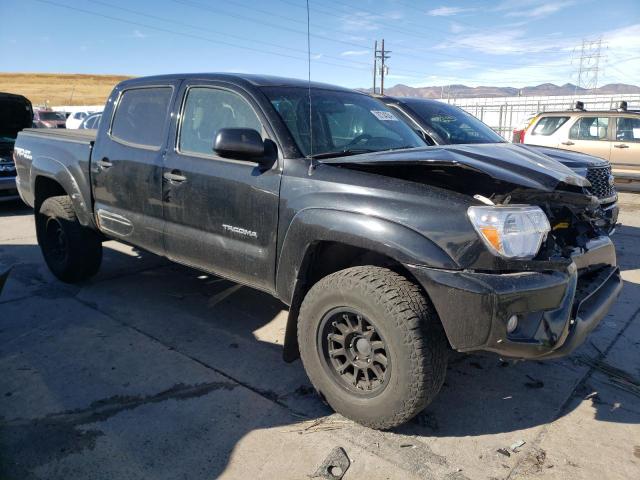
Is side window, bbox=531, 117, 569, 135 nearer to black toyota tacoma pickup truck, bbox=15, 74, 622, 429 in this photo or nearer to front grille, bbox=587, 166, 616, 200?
front grille, bbox=587, 166, 616, 200

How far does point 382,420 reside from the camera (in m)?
2.63

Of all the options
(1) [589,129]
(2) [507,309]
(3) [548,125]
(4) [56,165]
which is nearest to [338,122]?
(2) [507,309]

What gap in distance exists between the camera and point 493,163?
8.56 ft

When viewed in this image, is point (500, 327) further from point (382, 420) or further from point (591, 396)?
point (591, 396)

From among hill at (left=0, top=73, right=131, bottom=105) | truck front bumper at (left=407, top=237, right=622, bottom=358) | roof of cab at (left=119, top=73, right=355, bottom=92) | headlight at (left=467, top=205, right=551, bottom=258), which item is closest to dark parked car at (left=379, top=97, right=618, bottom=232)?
roof of cab at (left=119, top=73, right=355, bottom=92)

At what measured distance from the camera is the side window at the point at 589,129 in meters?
10.6

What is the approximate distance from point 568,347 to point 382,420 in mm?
993

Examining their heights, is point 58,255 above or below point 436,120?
below

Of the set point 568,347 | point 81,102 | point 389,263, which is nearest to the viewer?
point 568,347

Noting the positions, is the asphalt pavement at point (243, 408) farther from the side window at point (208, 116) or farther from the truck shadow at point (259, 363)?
the side window at point (208, 116)

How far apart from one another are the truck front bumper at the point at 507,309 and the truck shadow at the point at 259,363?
0.68m

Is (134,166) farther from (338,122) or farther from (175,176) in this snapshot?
(338,122)

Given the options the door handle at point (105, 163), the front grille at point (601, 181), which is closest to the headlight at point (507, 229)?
the door handle at point (105, 163)

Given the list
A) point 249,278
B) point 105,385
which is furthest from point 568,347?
point 105,385
